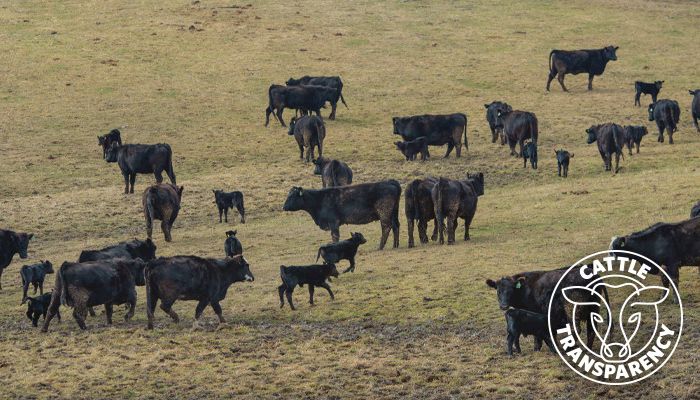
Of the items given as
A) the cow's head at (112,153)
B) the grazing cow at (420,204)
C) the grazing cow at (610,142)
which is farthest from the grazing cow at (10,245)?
the grazing cow at (610,142)

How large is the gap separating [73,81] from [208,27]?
39.2ft

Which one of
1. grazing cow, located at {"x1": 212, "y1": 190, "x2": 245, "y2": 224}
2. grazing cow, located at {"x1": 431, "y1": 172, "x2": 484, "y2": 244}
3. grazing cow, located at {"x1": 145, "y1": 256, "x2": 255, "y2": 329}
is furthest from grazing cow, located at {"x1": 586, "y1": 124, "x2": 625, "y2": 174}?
grazing cow, located at {"x1": 145, "y1": 256, "x2": 255, "y2": 329}

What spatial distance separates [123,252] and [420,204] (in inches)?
286

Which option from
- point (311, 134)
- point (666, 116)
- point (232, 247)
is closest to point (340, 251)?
point (232, 247)

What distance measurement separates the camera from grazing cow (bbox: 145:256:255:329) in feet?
78.1

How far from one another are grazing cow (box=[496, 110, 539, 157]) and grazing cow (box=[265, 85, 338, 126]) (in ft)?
32.3

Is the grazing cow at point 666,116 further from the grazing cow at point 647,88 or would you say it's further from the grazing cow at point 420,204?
the grazing cow at point 420,204

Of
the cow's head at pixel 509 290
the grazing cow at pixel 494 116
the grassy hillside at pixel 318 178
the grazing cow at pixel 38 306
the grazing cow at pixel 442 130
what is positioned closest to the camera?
the grassy hillside at pixel 318 178

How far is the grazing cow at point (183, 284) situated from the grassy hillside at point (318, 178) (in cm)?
46

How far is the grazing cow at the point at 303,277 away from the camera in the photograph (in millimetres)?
24672

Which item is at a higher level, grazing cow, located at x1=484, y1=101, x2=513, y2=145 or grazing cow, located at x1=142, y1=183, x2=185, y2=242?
grazing cow, located at x1=484, y1=101, x2=513, y2=145

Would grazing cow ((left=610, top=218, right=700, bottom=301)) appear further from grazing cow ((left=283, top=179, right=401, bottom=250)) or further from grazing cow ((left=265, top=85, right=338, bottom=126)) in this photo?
grazing cow ((left=265, top=85, right=338, bottom=126))

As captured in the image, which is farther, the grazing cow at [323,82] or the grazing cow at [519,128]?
the grazing cow at [323,82]

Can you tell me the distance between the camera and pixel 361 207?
31219 millimetres
